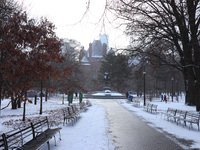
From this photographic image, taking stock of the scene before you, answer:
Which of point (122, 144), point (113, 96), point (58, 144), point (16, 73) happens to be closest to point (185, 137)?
point (122, 144)

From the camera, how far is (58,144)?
23.6 feet

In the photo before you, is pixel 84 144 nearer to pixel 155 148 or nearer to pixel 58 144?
pixel 58 144

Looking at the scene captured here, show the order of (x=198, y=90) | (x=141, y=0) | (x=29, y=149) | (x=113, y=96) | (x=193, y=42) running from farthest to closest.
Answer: (x=113, y=96)
(x=198, y=90)
(x=193, y=42)
(x=141, y=0)
(x=29, y=149)

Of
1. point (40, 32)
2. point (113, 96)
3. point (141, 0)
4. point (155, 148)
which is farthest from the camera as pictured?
point (113, 96)

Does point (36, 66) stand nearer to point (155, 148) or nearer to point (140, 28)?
point (155, 148)

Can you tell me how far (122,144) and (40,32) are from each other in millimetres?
5264

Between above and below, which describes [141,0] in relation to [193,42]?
above

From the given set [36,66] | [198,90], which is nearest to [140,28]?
[198,90]

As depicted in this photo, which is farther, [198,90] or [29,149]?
[198,90]

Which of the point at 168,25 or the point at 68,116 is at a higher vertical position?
the point at 168,25

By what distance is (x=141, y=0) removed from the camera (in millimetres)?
12109

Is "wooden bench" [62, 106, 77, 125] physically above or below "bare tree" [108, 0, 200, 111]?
below

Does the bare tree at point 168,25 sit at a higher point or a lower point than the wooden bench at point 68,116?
higher

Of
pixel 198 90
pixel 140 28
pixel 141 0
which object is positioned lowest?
pixel 198 90
